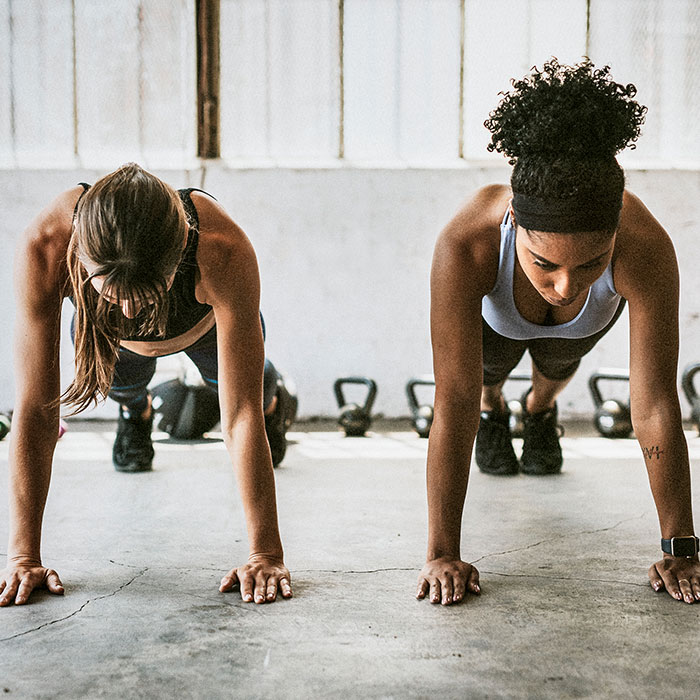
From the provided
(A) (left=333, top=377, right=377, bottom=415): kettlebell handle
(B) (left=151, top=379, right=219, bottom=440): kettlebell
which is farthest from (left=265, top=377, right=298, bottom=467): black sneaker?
(A) (left=333, top=377, right=377, bottom=415): kettlebell handle

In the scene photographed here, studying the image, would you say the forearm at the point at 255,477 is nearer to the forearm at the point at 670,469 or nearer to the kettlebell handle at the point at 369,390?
the forearm at the point at 670,469

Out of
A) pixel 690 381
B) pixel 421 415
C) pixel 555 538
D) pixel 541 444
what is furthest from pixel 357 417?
pixel 555 538

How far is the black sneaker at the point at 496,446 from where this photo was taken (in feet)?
8.97

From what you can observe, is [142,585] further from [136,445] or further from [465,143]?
[465,143]

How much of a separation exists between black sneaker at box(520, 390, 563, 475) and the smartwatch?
1163mm

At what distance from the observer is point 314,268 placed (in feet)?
13.8

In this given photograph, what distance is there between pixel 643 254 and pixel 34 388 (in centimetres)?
120

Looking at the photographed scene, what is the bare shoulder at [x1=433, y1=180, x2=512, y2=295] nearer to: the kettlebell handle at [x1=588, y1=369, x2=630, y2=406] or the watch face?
the watch face

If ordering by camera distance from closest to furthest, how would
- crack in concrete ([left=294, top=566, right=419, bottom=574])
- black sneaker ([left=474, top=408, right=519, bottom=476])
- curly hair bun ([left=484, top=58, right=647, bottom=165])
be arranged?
curly hair bun ([left=484, top=58, right=647, bottom=165])
crack in concrete ([left=294, top=566, right=419, bottom=574])
black sneaker ([left=474, top=408, right=519, bottom=476])

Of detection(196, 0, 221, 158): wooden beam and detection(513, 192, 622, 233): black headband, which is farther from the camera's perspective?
detection(196, 0, 221, 158): wooden beam

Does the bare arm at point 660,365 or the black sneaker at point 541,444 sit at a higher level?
the bare arm at point 660,365

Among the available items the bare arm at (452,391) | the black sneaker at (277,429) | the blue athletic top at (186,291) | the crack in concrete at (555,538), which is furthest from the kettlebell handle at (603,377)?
the blue athletic top at (186,291)

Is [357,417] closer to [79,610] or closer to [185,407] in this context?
[185,407]

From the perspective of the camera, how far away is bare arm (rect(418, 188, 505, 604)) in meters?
1.59
